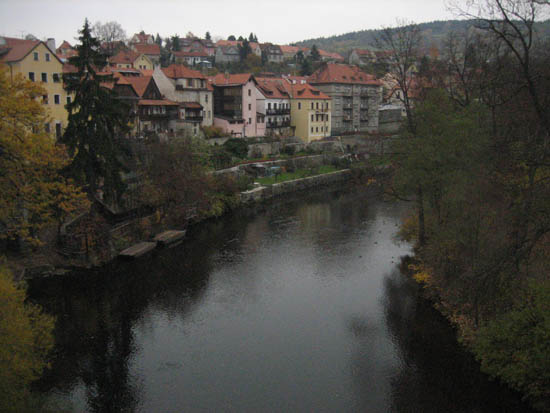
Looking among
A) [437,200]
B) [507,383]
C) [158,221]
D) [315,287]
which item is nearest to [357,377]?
[507,383]

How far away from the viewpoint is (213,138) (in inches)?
1694

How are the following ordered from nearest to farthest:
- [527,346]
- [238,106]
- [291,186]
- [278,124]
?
1. [527,346]
2. [291,186]
3. [238,106]
4. [278,124]

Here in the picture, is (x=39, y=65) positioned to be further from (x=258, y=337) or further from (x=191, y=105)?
(x=258, y=337)

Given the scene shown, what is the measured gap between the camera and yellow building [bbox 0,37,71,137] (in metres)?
31.4

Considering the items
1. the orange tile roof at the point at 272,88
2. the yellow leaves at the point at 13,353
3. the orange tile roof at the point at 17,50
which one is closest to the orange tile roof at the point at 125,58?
the orange tile roof at the point at 272,88

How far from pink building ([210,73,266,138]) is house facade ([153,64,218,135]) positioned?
2.62 m

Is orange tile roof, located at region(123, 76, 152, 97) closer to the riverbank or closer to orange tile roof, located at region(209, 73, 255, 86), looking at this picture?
orange tile roof, located at region(209, 73, 255, 86)

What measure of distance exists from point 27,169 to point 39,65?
54.7 feet

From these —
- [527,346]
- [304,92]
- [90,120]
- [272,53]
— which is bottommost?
[527,346]

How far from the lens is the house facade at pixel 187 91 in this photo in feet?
143

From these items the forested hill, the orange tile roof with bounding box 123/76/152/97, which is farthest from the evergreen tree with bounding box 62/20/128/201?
the forested hill

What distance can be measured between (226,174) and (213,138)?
A: 9.82m

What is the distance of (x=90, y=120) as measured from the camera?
71.2 ft

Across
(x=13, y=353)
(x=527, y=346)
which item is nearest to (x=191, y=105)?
(x=13, y=353)
